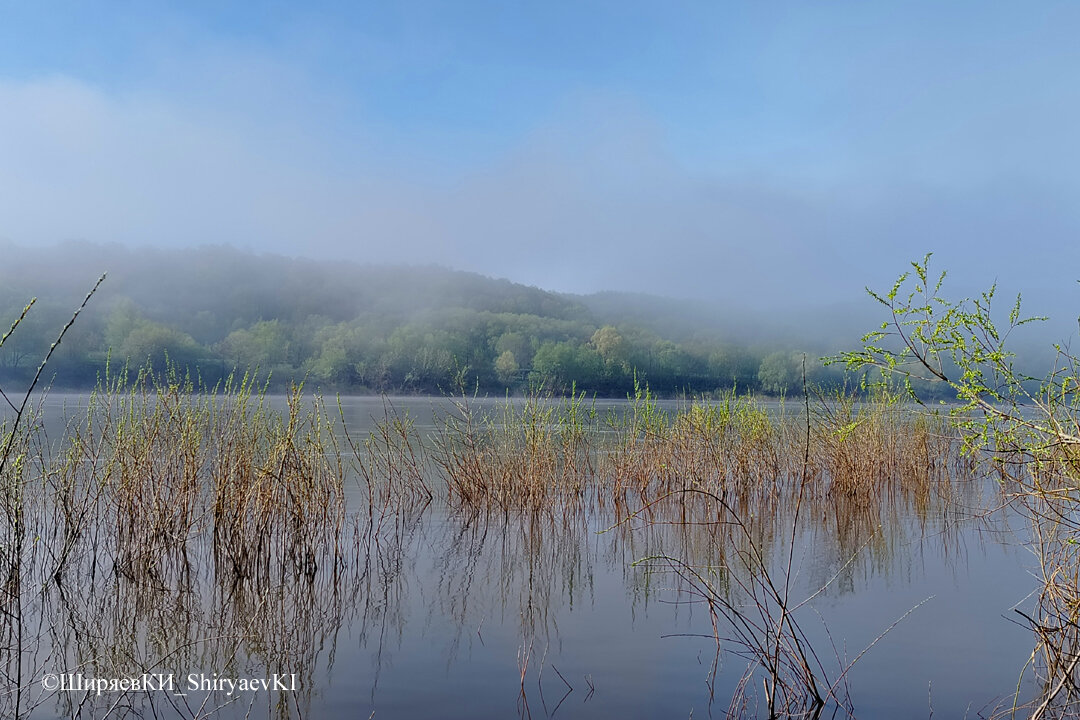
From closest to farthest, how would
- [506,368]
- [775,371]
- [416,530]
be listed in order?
[416,530] < [775,371] < [506,368]

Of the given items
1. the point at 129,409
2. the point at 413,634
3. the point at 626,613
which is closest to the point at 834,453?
the point at 626,613

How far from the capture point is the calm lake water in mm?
4332

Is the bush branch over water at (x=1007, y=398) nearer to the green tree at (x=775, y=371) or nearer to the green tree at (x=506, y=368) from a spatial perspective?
the green tree at (x=775, y=371)

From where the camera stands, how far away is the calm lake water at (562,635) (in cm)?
433

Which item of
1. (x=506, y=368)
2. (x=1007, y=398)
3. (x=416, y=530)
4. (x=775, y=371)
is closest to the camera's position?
(x=1007, y=398)

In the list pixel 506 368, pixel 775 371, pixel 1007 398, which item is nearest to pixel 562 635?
pixel 1007 398

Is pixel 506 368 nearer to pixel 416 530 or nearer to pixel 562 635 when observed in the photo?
pixel 416 530

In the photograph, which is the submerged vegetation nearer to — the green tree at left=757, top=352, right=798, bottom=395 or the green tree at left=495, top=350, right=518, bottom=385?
the green tree at left=757, top=352, right=798, bottom=395

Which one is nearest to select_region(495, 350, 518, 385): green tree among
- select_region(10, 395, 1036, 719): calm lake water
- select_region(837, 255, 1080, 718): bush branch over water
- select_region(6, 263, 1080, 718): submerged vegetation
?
select_region(6, 263, 1080, 718): submerged vegetation

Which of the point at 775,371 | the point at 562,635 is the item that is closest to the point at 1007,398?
the point at 562,635

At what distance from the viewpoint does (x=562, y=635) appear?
5492mm

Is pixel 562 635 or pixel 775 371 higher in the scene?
pixel 775 371

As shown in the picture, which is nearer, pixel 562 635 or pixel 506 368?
pixel 562 635

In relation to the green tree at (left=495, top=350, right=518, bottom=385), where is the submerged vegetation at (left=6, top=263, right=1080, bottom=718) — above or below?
below
